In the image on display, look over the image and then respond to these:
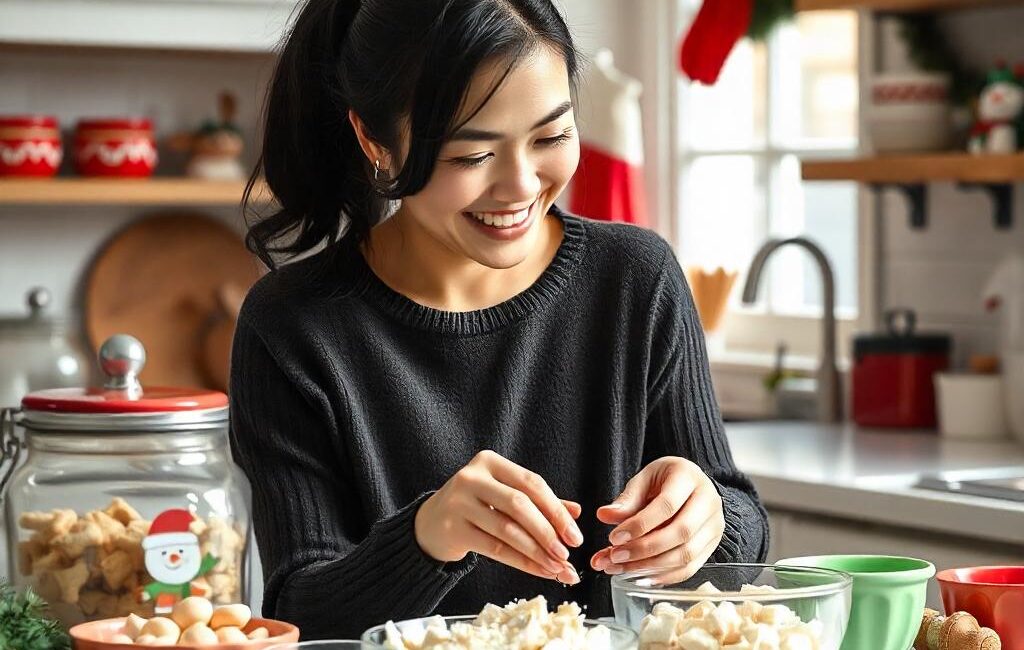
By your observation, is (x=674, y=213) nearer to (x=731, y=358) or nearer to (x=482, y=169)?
(x=731, y=358)

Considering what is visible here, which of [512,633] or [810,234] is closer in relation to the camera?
[512,633]

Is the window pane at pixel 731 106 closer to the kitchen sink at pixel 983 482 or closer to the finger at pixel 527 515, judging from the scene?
the kitchen sink at pixel 983 482

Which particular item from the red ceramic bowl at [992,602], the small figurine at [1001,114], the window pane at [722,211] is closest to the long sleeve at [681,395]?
the red ceramic bowl at [992,602]

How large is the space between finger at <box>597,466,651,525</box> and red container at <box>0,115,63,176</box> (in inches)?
87.2

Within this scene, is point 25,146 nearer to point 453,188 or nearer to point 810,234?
point 810,234

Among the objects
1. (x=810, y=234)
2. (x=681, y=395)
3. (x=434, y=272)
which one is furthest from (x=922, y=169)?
(x=434, y=272)

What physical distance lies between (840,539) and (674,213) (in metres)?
1.45

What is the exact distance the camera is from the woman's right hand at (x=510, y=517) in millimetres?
1101

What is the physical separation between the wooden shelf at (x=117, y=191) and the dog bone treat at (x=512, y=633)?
2.16 m

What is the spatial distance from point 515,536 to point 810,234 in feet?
8.18

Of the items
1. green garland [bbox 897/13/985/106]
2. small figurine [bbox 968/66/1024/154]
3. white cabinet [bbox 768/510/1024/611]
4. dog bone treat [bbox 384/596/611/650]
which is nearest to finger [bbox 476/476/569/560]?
dog bone treat [bbox 384/596/611/650]

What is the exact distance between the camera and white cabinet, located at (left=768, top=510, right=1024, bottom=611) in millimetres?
2229

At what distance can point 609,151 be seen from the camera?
344cm

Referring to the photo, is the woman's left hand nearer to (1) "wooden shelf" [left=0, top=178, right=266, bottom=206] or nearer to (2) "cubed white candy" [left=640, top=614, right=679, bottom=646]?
(2) "cubed white candy" [left=640, top=614, right=679, bottom=646]
